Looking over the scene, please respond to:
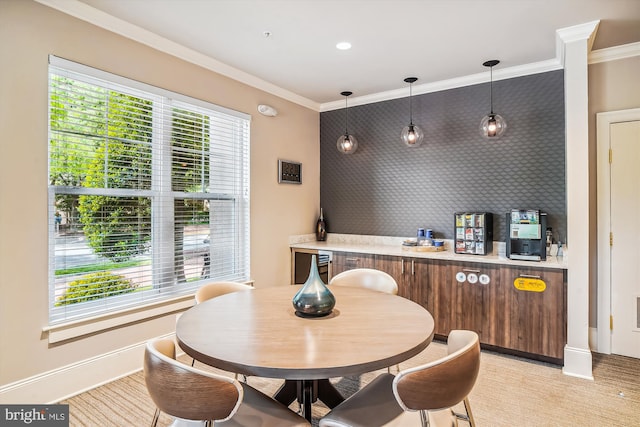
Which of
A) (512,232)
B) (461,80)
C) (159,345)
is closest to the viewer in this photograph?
(159,345)

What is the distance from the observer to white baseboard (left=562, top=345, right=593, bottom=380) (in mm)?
2715

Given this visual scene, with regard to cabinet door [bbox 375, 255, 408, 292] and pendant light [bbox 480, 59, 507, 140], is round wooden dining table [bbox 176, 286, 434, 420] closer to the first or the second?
cabinet door [bbox 375, 255, 408, 292]

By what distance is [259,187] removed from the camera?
393cm

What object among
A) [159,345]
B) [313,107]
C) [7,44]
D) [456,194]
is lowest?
[159,345]

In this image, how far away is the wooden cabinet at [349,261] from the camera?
3.80 meters

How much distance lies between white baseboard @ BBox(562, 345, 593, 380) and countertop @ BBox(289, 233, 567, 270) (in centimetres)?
65

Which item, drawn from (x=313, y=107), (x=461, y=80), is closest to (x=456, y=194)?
(x=461, y=80)

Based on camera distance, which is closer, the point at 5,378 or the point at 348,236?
the point at 5,378

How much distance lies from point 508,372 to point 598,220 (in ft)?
5.28

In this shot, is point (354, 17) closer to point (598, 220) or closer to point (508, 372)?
point (598, 220)

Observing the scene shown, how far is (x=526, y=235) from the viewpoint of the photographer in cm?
312

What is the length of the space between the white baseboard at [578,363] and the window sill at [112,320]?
3.17 meters

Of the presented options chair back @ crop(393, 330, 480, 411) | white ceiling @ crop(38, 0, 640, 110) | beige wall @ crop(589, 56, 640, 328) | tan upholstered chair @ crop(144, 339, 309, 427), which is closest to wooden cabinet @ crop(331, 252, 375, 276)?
white ceiling @ crop(38, 0, 640, 110)

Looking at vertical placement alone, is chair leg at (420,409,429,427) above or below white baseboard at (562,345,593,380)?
above
